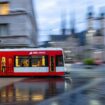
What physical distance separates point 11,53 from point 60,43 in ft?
270

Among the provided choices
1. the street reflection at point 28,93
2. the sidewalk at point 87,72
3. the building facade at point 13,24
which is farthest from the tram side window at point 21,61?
the street reflection at point 28,93

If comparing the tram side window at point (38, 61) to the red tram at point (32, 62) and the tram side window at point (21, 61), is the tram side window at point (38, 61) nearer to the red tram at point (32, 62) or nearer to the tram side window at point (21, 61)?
the red tram at point (32, 62)

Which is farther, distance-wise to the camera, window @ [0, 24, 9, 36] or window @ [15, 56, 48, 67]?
window @ [0, 24, 9, 36]

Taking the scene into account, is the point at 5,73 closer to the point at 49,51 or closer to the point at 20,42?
the point at 49,51

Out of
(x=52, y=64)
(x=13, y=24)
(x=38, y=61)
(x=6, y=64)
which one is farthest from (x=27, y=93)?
(x=13, y=24)

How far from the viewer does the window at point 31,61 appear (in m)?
36.2

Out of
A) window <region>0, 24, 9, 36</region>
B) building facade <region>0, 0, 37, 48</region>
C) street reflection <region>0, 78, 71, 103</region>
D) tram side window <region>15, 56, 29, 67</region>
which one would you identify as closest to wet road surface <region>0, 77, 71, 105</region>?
street reflection <region>0, 78, 71, 103</region>

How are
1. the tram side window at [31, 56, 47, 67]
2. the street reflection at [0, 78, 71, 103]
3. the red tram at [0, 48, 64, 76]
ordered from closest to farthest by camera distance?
the street reflection at [0, 78, 71, 103], the red tram at [0, 48, 64, 76], the tram side window at [31, 56, 47, 67]

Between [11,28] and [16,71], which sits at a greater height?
[11,28]

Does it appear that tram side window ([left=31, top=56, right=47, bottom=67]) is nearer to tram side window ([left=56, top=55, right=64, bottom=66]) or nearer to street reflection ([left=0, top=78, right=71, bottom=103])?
tram side window ([left=56, top=55, right=64, bottom=66])

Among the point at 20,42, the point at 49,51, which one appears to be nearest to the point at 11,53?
the point at 49,51

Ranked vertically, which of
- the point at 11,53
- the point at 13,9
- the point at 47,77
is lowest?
the point at 47,77

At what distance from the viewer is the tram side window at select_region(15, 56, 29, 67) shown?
3644cm

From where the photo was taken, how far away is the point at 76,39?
10781 cm
